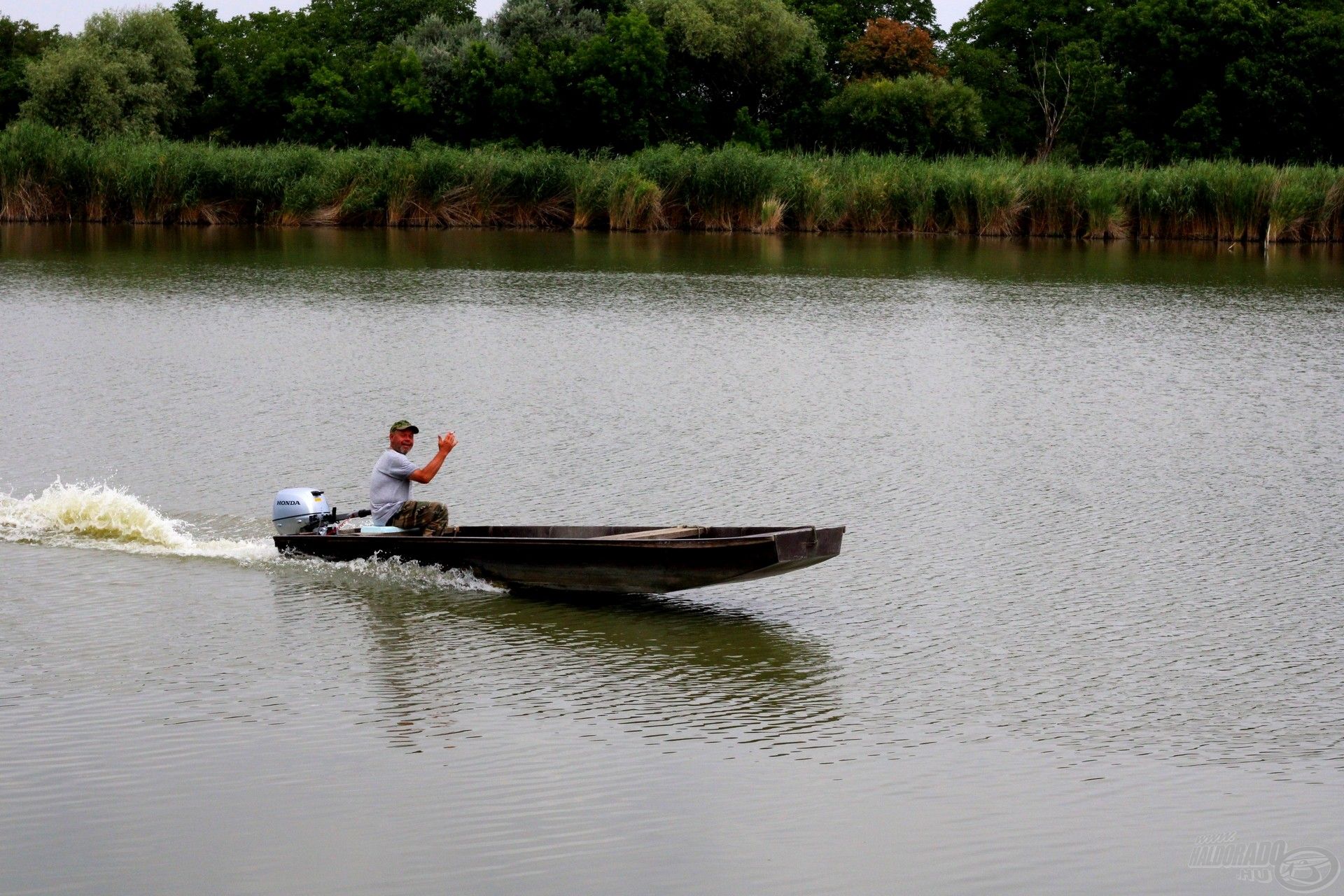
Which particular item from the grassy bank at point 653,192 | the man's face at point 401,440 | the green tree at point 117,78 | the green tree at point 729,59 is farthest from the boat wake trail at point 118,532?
the green tree at point 729,59

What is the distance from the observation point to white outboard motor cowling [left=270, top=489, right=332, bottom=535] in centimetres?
1315

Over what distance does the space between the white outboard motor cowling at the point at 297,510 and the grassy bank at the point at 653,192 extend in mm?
33615

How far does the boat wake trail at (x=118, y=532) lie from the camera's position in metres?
13.3

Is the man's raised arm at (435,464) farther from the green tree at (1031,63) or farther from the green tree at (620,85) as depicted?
the green tree at (1031,63)

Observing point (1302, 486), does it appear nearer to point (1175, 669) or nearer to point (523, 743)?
point (1175, 669)

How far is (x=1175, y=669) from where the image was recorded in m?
10.9

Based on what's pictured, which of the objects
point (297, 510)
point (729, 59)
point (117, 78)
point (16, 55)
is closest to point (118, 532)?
point (297, 510)

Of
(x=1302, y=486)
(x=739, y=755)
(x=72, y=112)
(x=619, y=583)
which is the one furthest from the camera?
(x=72, y=112)

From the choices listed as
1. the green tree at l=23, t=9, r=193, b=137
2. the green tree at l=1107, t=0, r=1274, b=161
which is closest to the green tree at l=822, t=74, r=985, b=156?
the green tree at l=1107, t=0, r=1274, b=161

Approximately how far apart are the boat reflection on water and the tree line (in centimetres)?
4071

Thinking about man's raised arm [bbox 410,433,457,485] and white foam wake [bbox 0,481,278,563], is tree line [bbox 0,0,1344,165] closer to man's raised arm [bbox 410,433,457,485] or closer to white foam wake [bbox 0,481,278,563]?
white foam wake [bbox 0,481,278,563]

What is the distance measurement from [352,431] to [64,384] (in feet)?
15.4

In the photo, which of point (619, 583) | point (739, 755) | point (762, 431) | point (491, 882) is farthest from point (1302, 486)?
point (491, 882)

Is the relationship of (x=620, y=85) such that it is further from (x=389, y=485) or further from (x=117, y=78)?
(x=389, y=485)
